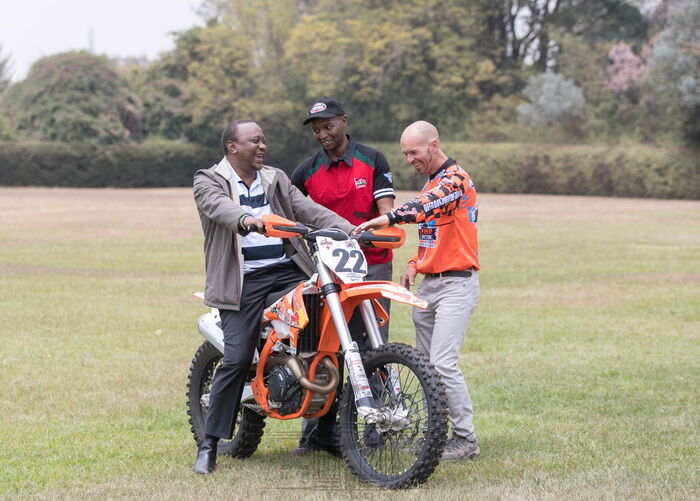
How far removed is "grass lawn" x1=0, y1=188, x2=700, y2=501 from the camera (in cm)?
582

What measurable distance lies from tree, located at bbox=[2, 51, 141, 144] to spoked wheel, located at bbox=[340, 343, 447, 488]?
5964 cm

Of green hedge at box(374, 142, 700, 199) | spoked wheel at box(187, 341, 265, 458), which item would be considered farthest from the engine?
green hedge at box(374, 142, 700, 199)

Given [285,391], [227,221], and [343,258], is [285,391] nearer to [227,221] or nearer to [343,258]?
[343,258]

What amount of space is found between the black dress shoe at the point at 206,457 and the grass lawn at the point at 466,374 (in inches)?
3.4

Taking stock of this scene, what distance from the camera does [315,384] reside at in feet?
19.0

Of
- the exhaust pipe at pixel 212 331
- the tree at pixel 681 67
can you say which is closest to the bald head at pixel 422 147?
the exhaust pipe at pixel 212 331

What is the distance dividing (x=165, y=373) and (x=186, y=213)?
27.2 m

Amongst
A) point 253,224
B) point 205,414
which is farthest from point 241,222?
point 205,414

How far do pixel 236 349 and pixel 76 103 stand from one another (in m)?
60.7

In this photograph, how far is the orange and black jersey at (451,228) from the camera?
20.0 feet

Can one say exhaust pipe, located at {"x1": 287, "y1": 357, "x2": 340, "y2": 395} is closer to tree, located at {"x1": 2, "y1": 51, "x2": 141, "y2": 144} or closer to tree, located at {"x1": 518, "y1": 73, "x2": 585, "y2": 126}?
tree, located at {"x1": 518, "y1": 73, "x2": 585, "y2": 126}

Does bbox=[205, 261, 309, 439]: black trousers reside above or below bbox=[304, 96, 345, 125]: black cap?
below

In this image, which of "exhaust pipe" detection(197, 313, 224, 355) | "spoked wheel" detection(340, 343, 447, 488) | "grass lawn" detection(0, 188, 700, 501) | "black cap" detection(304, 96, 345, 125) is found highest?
"black cap" detection(304, 96, 345, 125)

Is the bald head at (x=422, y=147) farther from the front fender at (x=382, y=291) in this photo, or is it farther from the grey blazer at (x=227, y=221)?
the front fender at (x=382, y=291)
